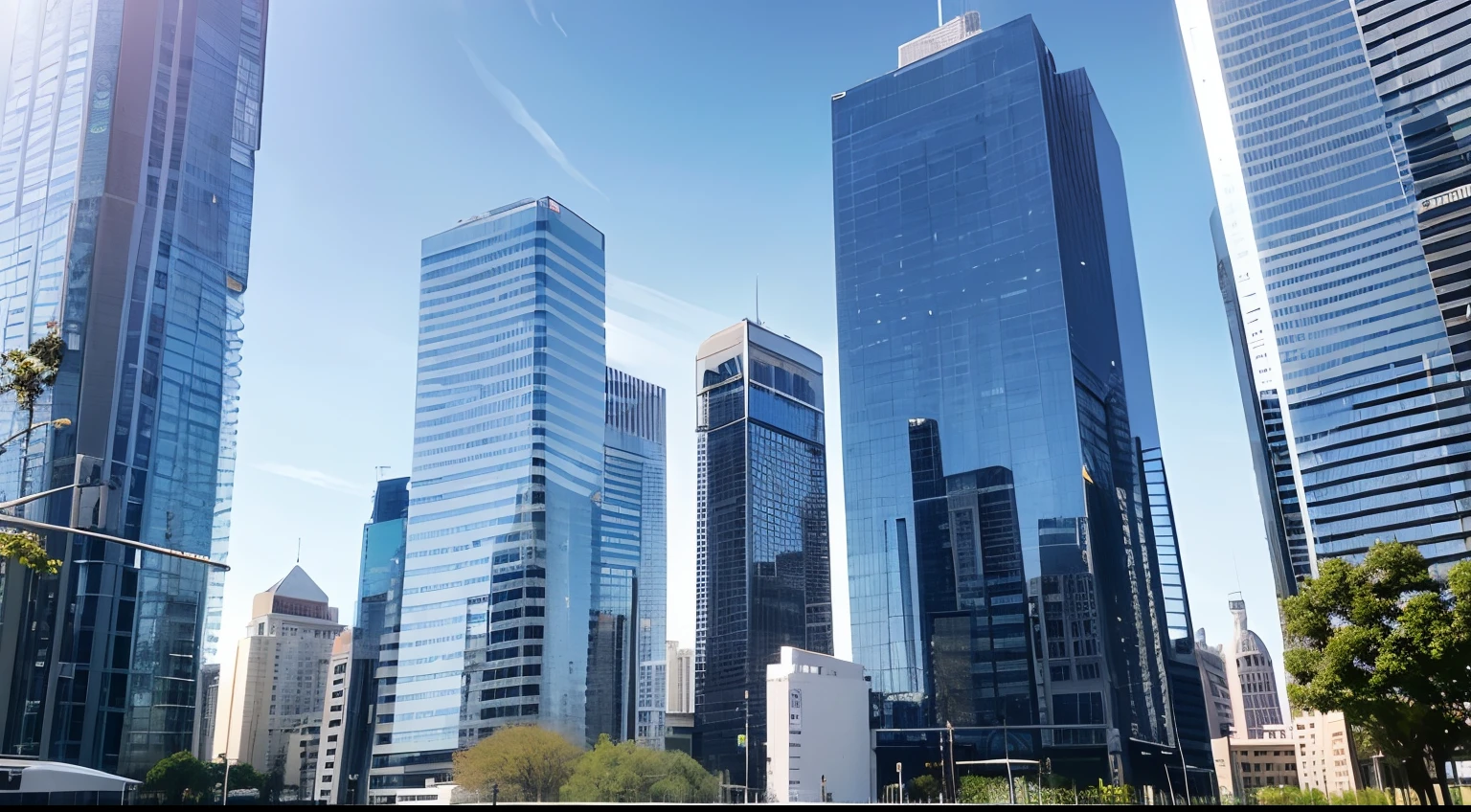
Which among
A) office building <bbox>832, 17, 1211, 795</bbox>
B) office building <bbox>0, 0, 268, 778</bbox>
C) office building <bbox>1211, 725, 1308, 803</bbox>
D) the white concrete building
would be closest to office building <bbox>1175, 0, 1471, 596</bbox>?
office building <bbox>832, 17, 1211, 795</bbox>

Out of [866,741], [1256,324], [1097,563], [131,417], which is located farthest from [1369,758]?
[131,417]

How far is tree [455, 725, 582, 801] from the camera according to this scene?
94438 mm

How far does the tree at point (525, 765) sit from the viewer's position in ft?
310

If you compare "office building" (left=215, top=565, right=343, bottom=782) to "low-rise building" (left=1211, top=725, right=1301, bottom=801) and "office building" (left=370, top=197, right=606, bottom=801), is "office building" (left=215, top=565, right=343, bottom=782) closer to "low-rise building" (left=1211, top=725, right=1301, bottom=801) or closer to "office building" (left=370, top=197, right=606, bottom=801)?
"office building" (left=370, top=197, right=606, bottom=801)

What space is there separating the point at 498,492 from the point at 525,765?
138ft

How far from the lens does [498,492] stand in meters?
130

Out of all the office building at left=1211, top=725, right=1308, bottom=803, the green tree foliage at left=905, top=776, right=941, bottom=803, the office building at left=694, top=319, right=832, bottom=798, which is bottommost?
the office building at left=1211, top=725, right=1308, bottom=803

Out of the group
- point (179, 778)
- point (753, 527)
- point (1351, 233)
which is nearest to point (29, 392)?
point (179, 778)

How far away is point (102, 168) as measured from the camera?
90875 mm

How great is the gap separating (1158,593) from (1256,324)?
50975 mm

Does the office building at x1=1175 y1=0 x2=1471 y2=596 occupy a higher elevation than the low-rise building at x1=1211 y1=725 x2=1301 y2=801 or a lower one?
higher

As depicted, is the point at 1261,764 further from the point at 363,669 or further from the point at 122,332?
the point at 122,332

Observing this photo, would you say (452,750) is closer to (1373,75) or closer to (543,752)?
(543,752)

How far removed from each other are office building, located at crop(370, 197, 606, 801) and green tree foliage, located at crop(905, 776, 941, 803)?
39951mm
